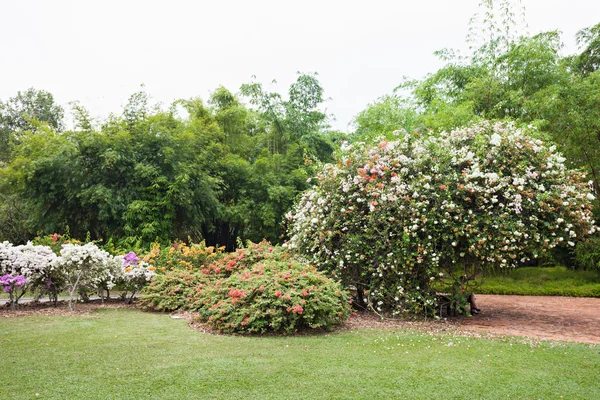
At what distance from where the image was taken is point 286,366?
4.25 metres

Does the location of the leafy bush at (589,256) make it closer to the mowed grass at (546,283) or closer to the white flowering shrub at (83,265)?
the mowed grass at (546,283)

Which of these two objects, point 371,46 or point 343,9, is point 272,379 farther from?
point 371,46

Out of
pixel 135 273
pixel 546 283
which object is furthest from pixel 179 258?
pixel 546 283

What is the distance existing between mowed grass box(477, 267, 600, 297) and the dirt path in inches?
37.8

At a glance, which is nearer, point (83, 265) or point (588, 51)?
point (83, 265)

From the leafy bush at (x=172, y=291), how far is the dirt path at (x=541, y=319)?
4962 mm

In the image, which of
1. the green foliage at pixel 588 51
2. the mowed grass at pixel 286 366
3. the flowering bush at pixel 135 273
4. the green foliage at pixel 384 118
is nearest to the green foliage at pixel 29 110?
the green foliage at pixel 384 118

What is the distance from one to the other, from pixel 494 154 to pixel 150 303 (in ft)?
22.9

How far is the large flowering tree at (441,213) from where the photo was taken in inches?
275

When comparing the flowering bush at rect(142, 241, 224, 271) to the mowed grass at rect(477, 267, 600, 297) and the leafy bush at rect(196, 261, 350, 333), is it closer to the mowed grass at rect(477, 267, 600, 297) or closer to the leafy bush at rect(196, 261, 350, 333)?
the leafy bush at rect(196, 261, 350, 333)

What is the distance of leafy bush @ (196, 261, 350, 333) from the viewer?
5.93 meters

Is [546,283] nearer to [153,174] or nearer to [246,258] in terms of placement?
[246,258]

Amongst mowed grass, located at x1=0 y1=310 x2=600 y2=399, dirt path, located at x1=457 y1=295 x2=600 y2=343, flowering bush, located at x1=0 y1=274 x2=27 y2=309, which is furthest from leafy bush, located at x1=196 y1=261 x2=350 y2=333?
flowering bush, located at x1=0 y1=274 x2=27 y2=309

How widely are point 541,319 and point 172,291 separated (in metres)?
7.13
